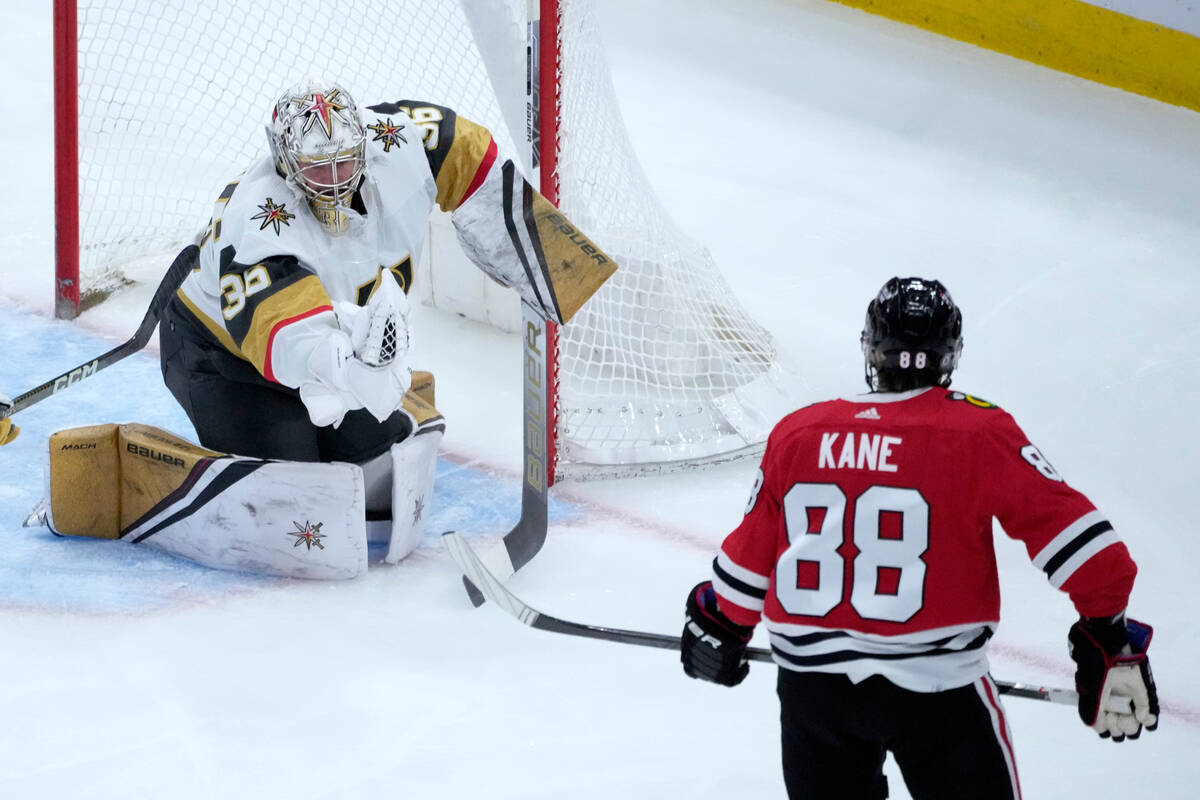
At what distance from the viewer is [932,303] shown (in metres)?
1.68

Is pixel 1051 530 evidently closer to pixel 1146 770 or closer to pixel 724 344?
pixel 1146 770

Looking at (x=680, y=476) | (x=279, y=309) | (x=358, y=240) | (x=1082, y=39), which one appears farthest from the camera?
(x=1082, y=39)

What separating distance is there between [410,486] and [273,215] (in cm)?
59

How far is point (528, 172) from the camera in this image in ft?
10.7

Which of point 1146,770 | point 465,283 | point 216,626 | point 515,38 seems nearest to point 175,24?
point 465,283

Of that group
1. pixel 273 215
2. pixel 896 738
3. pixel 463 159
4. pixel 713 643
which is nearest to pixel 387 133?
pixel 463 159

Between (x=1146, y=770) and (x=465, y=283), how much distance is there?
2278 millimetres

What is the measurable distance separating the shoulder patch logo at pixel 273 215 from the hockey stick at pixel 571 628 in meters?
0.62

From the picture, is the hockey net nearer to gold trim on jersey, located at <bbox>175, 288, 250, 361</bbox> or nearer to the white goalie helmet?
the white goalie helmet

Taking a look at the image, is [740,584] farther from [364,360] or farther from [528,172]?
[528,172]

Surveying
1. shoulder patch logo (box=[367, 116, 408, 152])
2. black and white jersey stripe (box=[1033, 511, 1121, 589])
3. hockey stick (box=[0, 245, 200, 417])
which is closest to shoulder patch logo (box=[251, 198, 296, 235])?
shoulder patch logo (box=[367, 116, 408, 152])

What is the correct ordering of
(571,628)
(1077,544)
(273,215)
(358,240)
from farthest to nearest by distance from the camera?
1. (358,240)
2. (273,215)
3. (571,628)
4. (1077,544)

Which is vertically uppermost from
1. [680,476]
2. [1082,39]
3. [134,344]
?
[1082,39]

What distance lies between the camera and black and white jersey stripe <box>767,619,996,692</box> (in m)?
1.63
